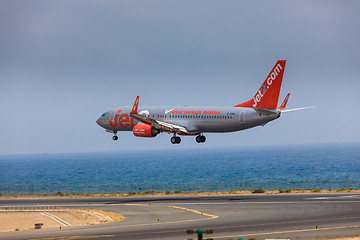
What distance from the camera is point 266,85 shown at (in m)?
83.7

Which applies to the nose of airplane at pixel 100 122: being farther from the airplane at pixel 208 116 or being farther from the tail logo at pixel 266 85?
the tail logo at pixel 266 85

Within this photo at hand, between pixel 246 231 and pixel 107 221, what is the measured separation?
19.2m

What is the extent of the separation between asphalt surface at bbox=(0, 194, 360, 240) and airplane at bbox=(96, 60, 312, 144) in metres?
10.1

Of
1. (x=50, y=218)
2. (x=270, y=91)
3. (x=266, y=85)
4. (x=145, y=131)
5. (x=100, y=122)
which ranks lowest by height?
(x=50, y=218)

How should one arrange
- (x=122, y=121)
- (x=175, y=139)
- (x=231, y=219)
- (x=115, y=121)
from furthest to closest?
1. (x=115, y=121)
2. (x=122, y=121)
3. (x=175, y=139)
4. (x=231, y=219)

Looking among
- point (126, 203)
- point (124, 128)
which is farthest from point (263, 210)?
point (124, 128)

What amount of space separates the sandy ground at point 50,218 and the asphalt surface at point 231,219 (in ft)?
8.49

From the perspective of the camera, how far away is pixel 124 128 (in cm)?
9488

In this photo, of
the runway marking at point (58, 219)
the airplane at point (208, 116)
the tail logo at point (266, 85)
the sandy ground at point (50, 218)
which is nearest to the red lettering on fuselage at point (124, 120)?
the airplane at point (208, 116)

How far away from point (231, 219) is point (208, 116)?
2488cm

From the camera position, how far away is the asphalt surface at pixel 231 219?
169 ft

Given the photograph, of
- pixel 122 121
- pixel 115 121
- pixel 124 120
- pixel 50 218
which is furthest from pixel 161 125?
pixel 50 218

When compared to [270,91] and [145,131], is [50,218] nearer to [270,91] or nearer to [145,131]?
[145,131]

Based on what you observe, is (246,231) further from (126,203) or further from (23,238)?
(126,203)
